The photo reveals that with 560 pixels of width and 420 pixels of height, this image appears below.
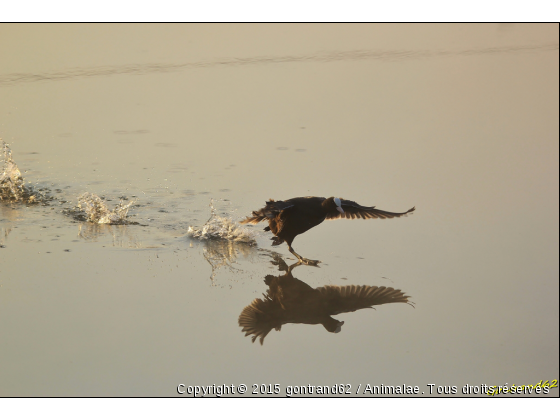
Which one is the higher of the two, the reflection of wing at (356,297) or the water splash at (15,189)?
the water splash at (15,189)

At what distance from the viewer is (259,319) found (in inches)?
171

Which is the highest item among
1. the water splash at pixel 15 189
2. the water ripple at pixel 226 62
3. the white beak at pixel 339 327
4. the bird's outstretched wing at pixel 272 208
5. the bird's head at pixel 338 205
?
the water ripple at pixel 226 62

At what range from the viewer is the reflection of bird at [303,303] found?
4.30 metres

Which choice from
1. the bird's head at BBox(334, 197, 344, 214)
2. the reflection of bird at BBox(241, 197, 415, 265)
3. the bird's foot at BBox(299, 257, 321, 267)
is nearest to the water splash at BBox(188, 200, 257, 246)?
the reflection of bird at BBox(241, 197, 415, 265)

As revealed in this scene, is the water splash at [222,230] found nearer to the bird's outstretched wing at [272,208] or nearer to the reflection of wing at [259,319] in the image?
the bird's outstretched wing at [272,208]

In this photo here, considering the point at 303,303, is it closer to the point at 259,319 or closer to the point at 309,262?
the point at 259,319

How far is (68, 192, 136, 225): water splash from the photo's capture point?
5816mm

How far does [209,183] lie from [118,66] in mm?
3368

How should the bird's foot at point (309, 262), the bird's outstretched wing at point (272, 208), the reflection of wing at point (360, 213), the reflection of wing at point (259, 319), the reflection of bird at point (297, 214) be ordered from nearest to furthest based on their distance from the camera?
the reflection of wing at point (259, 319) < the bird's outstretched wing at point (272, 208) < the reflection of bird at point (297, 214) < the bird's foot at point (309, 262) < the reflection of wing at point (360, 213)

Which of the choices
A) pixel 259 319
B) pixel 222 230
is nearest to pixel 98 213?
pixel 222 230

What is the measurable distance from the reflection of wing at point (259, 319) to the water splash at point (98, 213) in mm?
1911

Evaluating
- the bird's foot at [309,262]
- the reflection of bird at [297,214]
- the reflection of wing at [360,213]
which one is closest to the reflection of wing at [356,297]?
the bird's foot at [309,262]

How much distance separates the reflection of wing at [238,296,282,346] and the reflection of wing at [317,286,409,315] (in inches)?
16.6

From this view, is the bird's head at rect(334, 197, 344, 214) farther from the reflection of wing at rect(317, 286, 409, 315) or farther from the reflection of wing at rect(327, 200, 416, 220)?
the reflection of wing at rect(317, 286, 409, 315)
